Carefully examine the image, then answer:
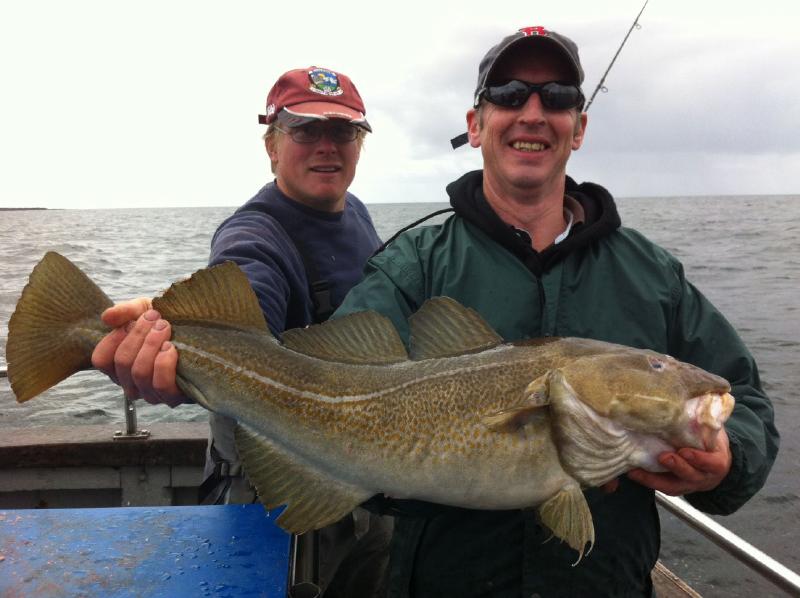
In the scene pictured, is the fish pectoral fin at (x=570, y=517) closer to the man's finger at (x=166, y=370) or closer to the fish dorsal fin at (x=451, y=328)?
the fish dorsal fin at (x=451, y=328)

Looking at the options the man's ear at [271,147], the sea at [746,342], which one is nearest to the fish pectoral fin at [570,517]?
the man's ear at [271,147]

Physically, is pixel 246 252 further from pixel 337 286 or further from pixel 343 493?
pixel 343 493

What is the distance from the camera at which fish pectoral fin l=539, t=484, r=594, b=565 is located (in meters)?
1.94

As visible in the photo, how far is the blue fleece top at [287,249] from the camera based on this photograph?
118 inches

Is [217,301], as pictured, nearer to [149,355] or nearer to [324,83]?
[149,355]

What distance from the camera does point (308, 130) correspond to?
3703mm

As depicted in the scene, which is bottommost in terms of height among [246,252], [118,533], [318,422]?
[118,533]

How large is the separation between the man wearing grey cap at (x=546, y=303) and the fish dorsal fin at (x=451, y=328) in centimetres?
21

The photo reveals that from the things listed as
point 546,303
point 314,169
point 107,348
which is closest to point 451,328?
point 546,303

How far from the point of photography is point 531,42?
2730mm

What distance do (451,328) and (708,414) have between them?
88 centimetres

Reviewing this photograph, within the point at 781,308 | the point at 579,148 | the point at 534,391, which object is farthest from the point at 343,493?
the point at 781,308

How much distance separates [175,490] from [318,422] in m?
3.64

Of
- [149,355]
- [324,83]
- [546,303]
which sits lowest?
[149,355]
